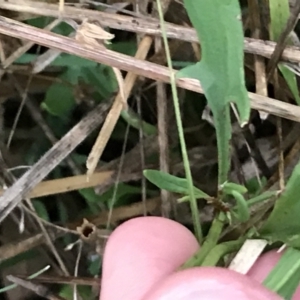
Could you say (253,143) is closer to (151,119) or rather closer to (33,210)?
(151,119)

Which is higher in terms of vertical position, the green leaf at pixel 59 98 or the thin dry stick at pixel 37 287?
the green leaf at pixel 59 98

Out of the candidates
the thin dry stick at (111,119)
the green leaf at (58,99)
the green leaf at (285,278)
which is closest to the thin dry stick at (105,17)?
the thin dry stick at (111,119)

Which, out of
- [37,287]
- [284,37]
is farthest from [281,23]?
[37,287]

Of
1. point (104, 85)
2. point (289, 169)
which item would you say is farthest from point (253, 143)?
point (104, 85)

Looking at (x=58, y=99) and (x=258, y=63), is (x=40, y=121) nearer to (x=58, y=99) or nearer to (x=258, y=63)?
(x=58, y=99)

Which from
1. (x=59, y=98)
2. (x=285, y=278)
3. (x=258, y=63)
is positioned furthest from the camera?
(x=59, y=98)

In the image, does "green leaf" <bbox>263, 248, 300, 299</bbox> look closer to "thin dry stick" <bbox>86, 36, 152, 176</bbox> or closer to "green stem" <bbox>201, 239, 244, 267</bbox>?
"green stem" <bbox>201, 239, 244, 267</bbox>

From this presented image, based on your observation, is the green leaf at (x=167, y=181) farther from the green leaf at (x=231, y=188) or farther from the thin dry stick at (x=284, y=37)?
the thin dry stick at (x=284, y=37)
